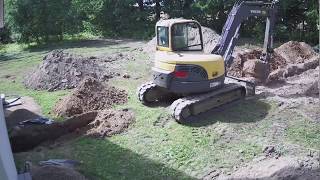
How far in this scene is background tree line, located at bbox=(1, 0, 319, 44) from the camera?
19.8m

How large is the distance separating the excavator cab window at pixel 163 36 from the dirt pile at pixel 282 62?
3314mm

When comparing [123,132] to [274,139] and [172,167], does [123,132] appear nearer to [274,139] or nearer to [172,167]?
[172,167]

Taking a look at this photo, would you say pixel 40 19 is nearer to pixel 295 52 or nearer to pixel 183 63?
pixel 295 52

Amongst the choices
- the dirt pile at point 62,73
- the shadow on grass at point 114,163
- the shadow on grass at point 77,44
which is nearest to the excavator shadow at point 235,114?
the shadow on grass at point 114,163

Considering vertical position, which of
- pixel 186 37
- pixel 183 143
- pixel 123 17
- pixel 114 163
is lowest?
pixel 114 163

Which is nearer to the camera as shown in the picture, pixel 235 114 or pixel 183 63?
pixel 183 63

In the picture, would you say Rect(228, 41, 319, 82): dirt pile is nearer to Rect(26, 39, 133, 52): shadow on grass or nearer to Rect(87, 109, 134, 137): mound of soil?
Rect(87, 109, 134, 137): mound of soil

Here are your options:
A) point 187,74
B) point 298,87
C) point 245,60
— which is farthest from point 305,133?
point 245,60

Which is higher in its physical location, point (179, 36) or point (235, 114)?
point (179, 36)

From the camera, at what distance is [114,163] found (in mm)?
7762

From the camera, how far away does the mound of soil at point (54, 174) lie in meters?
6.10

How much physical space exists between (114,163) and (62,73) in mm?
6241

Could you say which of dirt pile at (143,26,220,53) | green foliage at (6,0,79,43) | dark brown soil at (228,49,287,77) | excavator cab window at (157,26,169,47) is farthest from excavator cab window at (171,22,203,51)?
green foliage at (6,0,79,43)

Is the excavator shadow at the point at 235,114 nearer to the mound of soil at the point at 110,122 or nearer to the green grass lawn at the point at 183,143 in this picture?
the green grass lawn at the point at 183,143
